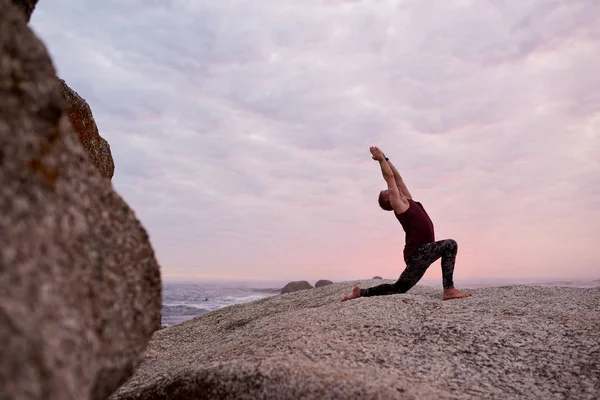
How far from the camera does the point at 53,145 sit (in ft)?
8.86

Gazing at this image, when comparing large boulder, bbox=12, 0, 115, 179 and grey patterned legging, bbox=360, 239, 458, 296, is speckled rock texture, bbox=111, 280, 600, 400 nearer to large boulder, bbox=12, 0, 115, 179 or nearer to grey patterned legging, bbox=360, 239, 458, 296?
grey patterned legging, bbox=360, 239, 458, 296

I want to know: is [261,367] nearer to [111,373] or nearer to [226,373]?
[226,373]

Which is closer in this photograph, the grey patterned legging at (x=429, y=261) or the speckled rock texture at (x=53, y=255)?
the speckled rock texture at (x=53, y=255)

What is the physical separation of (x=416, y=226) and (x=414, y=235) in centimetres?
17

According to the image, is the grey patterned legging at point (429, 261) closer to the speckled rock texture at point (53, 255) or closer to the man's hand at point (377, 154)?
the man's hand at point (377, 154)

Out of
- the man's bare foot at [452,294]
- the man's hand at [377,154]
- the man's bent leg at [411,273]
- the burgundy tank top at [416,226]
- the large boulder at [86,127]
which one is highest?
the large boulder at [86,127]

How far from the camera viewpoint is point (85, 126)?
10867mm

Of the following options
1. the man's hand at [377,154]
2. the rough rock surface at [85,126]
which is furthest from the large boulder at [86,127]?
the man's hand at [377,154]

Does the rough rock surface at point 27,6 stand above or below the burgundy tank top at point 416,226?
above

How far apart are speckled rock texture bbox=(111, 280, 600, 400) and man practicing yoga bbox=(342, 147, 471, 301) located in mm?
652

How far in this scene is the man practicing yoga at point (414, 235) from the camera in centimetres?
830

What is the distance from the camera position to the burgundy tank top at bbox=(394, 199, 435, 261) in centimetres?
848

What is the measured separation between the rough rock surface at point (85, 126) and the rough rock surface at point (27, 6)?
7.29 meters

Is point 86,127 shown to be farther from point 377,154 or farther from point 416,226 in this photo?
point 416,226
